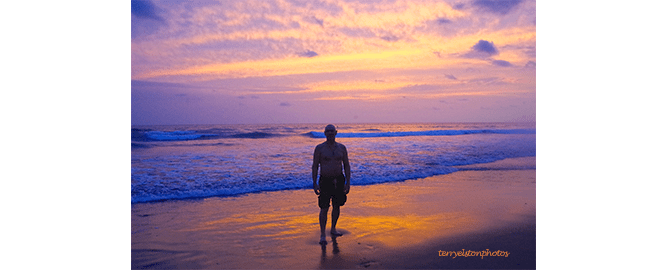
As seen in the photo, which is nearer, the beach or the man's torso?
the beach

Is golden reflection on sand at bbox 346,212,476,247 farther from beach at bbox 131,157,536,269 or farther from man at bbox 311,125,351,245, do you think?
man at bbox 311,125,351,245

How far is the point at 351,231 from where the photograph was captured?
17.4 feet

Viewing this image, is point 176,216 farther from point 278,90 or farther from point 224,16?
point 278,90

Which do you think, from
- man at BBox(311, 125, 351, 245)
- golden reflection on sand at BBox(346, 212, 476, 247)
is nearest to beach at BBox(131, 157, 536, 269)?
golden reflection on sand at BBox(346, 212, 476, 247)

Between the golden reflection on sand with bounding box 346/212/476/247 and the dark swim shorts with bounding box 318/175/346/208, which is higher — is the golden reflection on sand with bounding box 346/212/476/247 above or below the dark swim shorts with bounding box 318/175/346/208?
below

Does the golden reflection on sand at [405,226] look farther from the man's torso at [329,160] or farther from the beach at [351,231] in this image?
the man's torso at [329,160]

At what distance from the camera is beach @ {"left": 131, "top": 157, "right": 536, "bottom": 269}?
14.4 feet

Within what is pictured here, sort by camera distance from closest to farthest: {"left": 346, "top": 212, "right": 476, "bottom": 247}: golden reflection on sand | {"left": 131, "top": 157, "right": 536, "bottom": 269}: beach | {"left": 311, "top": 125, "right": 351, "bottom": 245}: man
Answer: {"left": 131, "top": 157, "right": 536, "bottom": 269}: beach, {"left": 311, "top": 125, "right": 351, "bottom": 245}: man, {"left": 346, "top": 212, "right": 476, "bottom": 247}: golden reflection on sand

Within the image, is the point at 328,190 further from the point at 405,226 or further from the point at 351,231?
the point at 405,226

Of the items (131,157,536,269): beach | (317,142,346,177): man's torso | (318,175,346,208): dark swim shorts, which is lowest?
(131,157,536,269): beach

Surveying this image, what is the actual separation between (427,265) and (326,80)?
310 inches

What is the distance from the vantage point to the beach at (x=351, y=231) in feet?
14.4

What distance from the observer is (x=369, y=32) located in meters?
8.80

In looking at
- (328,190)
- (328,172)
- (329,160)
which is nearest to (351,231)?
(328,190)
